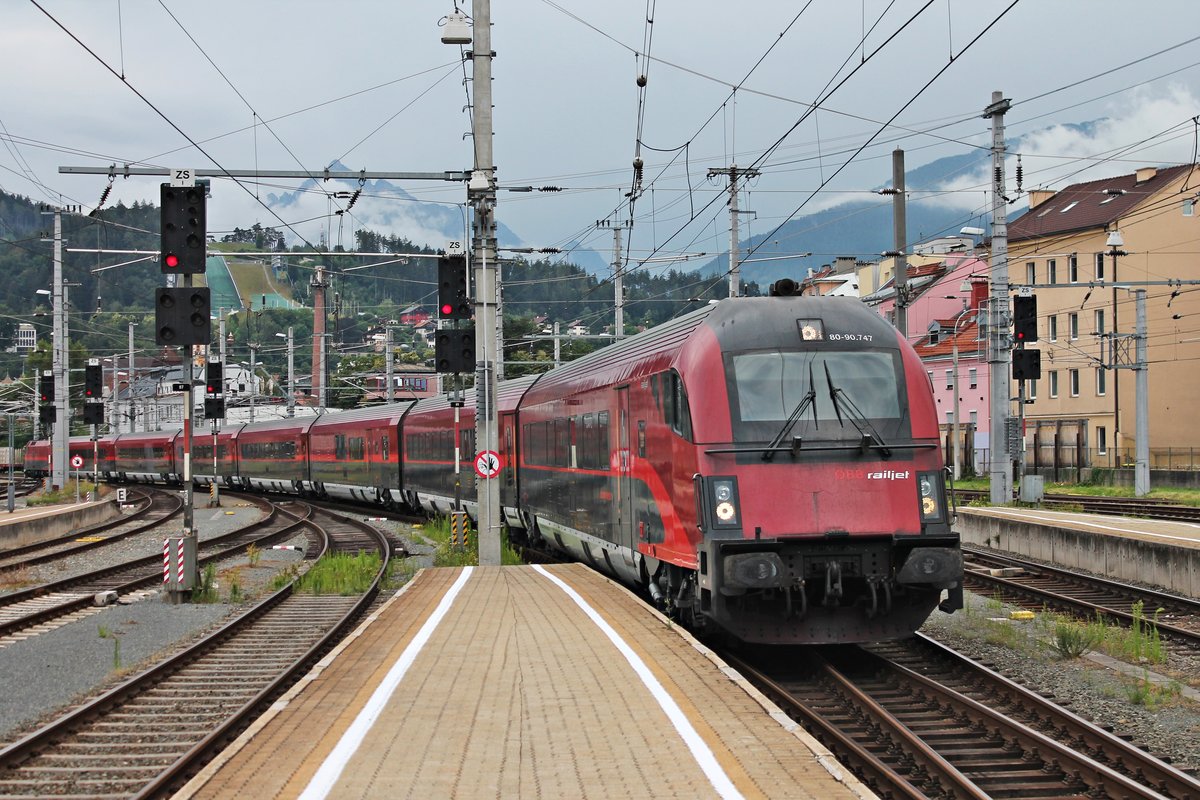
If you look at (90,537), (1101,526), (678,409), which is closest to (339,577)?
(678,409)

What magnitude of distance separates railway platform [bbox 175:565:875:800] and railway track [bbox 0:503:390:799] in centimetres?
74

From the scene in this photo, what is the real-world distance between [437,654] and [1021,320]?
21588 millimetres

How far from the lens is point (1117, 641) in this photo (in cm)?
1334

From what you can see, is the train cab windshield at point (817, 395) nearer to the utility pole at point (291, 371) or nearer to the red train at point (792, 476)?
the red train at point (792, 476)

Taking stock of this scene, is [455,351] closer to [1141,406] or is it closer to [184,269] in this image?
[184,269]

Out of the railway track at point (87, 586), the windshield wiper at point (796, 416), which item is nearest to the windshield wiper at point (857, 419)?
the windshield wiper at point (796, 416)

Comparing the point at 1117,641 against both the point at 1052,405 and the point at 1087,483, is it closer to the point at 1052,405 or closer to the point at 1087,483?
the point at 1087,483

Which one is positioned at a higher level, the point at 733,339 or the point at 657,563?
the point at 733,339

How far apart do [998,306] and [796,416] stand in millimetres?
19755

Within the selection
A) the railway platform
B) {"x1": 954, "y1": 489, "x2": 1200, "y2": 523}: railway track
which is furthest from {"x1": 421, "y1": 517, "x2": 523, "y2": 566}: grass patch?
{"x1": 954, "y1": 489, "x2": 1200, "y2": 523}: railway track

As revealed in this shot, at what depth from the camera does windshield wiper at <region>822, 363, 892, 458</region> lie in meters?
11.6

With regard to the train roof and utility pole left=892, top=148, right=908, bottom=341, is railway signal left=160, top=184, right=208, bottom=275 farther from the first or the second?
the train roof

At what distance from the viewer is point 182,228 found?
687 inches

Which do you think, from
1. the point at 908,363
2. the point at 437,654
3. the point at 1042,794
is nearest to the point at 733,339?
the point at 908,363
